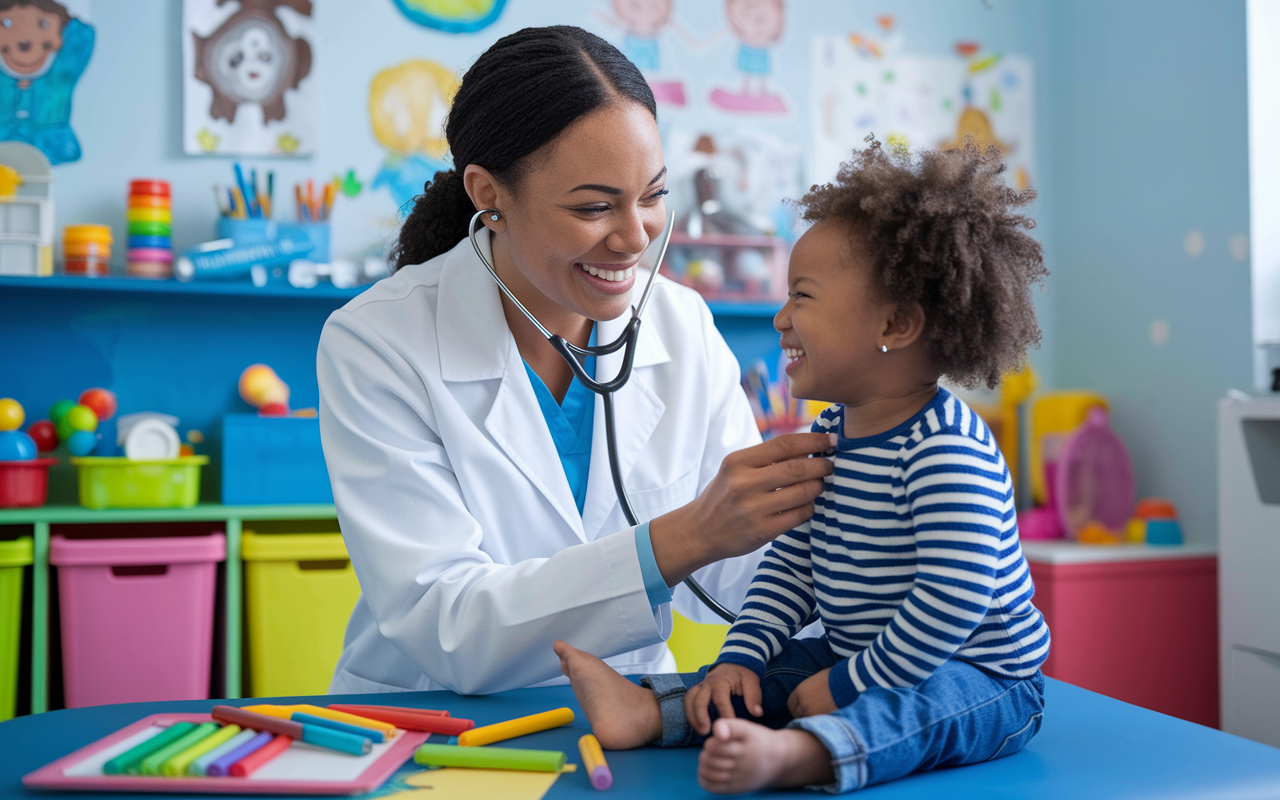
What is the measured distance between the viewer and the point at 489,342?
1.19m

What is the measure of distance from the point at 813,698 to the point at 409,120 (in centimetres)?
224

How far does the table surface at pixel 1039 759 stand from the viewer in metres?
0.64

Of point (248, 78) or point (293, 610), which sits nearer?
point (293, 610)

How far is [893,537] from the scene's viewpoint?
747 mm

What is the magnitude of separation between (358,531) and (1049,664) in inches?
72.9

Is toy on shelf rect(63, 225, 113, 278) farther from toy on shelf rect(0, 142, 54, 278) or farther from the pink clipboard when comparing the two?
the pink clipboard

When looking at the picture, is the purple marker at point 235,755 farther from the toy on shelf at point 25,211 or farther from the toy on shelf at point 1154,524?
the toy on shelf at point 1154,524

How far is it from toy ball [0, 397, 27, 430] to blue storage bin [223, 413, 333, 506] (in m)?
0.44

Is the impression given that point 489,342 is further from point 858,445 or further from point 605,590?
point 858,445

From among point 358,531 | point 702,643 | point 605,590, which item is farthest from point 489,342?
point 702,643

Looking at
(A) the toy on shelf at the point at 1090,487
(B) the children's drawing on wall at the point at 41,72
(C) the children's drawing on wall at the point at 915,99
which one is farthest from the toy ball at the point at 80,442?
(A) the toy on shelf at the point at 1090,487

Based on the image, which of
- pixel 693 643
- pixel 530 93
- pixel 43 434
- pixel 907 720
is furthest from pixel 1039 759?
pixel 43 434

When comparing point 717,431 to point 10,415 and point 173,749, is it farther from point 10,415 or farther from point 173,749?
point 10,415

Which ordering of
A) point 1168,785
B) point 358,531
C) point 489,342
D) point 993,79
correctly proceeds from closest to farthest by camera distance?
1. point 1168,785
2. point 358,531
3. point 489,342
4. point 993,79
